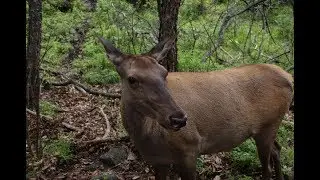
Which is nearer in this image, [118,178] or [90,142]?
[118,178]

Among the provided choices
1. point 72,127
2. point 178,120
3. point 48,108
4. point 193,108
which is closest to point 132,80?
point 178,120

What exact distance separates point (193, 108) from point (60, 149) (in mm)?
2463

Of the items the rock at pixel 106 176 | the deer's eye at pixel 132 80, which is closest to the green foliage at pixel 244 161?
the rock at pixel 106 176

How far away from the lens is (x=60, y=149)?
6.74 metres

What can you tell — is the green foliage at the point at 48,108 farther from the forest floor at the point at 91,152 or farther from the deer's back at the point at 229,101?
the deer's back at the point at 229,101

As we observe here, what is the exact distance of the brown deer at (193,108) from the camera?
445 cm

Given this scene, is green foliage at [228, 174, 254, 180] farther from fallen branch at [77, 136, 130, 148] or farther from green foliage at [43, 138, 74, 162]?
green foliage at [43, 138, 74, 162]

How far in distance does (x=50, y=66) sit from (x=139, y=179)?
6.51m

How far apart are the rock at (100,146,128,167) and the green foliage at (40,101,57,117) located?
1970 mm

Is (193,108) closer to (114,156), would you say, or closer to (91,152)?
(114,156)
